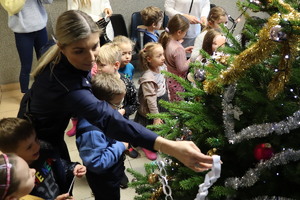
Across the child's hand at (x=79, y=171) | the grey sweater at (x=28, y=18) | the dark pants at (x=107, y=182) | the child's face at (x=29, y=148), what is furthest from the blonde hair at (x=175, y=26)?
the child's face at (x=29, y=148)

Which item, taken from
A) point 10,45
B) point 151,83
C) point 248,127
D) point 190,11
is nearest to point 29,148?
point 248,127

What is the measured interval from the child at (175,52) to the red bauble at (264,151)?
2.01 meters

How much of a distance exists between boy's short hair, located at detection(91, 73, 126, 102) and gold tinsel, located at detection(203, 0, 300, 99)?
0.98 meters

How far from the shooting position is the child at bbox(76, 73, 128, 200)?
1.76m

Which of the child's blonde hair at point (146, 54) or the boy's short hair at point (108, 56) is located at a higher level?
the boy's short hair at point (108, 56)

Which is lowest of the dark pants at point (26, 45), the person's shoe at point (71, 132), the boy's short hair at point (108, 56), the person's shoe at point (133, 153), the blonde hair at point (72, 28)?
the person's shoe at point (71, 132)

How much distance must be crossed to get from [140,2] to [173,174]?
14.2 ft

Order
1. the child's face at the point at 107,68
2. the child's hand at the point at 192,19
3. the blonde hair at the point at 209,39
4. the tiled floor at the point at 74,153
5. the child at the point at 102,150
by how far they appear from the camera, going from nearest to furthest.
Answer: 1. the child at the point at 102,150
2. the child's face at the point at 107,68
3. the tiled floor at the point at 74,153
4. the blonde hair at the point at 209,39
5. the child's hand at the point at 192,19

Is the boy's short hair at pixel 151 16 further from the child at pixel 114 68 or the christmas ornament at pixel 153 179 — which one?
the christmas ornament at pixel 153 179

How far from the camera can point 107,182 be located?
76.9 inches

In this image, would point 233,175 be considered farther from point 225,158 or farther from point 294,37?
point 294,37

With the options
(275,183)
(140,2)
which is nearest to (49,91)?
(275,183)

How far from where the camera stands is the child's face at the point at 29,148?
4.90 ft

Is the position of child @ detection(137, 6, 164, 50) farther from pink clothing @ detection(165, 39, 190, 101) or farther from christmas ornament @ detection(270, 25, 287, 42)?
christmas ornament @ detection(270, 25, 287, 42)
